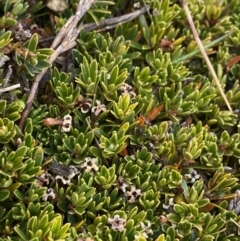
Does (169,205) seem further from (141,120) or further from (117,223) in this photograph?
(141,120)

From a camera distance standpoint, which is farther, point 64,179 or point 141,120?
point 141,120

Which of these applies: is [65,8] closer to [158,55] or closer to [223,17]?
[158,55]

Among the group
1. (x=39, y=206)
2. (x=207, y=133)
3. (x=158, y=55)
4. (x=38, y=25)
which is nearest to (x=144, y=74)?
(x=158, y=55)

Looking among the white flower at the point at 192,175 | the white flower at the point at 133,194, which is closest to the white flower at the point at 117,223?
A: the white flower at the point at 133,194

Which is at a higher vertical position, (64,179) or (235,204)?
(64,179)

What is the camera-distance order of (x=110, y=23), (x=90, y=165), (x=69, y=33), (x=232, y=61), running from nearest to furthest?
(x=90, y=165) < (x=69, y=33) < (x=110, y=23) < (x=232, y=61)

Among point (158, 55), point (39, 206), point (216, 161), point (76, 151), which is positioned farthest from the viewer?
point (158, 55)

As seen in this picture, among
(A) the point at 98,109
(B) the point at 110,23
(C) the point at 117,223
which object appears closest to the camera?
(C) the point at 117,223

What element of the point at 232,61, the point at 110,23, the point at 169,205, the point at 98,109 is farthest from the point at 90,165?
the point at 232,61
